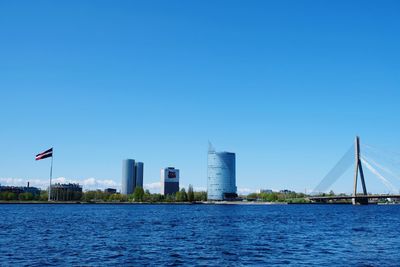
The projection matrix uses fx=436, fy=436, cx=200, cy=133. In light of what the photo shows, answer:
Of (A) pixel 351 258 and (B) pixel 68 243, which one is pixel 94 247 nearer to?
(B) pixel 68 243

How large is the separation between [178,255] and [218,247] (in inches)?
242

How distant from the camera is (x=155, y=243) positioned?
4234 centimetres

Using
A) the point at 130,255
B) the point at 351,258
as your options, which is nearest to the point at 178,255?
the point at 130,255

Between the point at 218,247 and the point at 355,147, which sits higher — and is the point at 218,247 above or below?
below

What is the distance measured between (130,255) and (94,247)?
596 cm

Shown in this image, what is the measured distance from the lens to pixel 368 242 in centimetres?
4362

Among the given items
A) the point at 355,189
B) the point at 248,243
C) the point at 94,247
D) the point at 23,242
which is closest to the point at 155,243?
the point at 94,247

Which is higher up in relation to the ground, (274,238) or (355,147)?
(355,147)

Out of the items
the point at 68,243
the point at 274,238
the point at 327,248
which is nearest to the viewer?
the point at 327,248

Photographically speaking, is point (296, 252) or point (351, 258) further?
point (296, 252)

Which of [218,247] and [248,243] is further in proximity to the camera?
[248,243]

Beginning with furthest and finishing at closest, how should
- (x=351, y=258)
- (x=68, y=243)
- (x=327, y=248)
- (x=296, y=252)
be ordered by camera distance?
(x=68, y=243), (x=327, y=248), (x=296, y=252), (x=351, y=258)

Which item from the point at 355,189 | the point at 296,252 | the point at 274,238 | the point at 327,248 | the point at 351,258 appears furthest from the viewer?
the point at 355,189

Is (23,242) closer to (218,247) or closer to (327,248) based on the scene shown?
(218,247)
